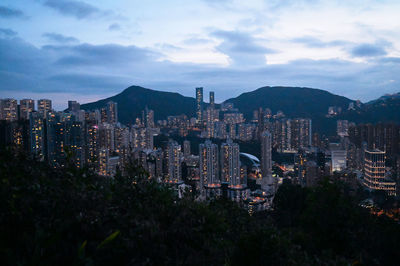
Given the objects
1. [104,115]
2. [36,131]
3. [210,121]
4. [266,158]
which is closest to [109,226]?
[36,131]

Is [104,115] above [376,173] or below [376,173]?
above

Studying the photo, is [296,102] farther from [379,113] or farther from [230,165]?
[230,165]

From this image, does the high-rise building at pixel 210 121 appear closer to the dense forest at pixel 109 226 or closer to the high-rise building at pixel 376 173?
the high-rise building at pixel 376 173

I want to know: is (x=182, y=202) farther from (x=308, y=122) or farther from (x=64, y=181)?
(x=308, y=122)

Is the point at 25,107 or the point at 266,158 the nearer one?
the point at 266,158

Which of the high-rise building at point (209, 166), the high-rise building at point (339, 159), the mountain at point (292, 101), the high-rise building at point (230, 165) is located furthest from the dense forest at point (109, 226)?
the mountain at point (292, 101)

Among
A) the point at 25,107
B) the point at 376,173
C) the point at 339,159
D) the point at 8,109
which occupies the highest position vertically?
the point at 25,107

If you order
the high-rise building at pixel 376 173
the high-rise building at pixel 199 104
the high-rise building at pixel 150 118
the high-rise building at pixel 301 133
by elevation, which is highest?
the high-rise building at pixel 199 104
